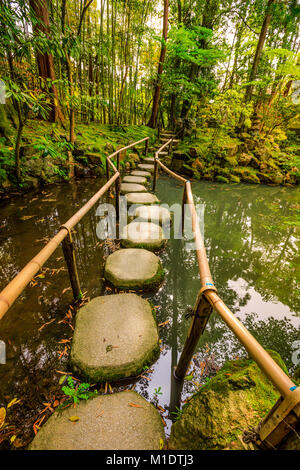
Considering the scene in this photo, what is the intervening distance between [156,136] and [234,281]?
10309 millimetres

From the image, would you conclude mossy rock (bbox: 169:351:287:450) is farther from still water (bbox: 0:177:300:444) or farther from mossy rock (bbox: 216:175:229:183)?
mossy rock (bbox: 216:175:229:183)

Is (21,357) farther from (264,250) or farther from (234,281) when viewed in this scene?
(264,250)

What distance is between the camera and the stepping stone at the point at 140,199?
431 cm

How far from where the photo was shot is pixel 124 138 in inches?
357

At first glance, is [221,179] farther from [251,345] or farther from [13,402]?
[13,402]

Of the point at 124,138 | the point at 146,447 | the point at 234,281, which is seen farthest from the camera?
the point at 124,138

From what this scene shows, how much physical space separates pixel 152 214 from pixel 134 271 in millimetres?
1638

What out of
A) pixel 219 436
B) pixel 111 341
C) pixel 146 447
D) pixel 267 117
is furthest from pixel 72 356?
pixel 267 117

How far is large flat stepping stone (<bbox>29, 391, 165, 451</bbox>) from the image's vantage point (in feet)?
3.79

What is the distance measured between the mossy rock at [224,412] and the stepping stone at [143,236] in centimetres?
203

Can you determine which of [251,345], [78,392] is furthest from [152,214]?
[251,345]

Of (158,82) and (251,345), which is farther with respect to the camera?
(158,82)

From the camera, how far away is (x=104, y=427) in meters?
1.23

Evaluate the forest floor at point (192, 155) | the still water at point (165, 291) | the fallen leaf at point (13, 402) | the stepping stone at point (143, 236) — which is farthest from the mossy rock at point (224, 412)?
the forest floor at point (192, 155)
